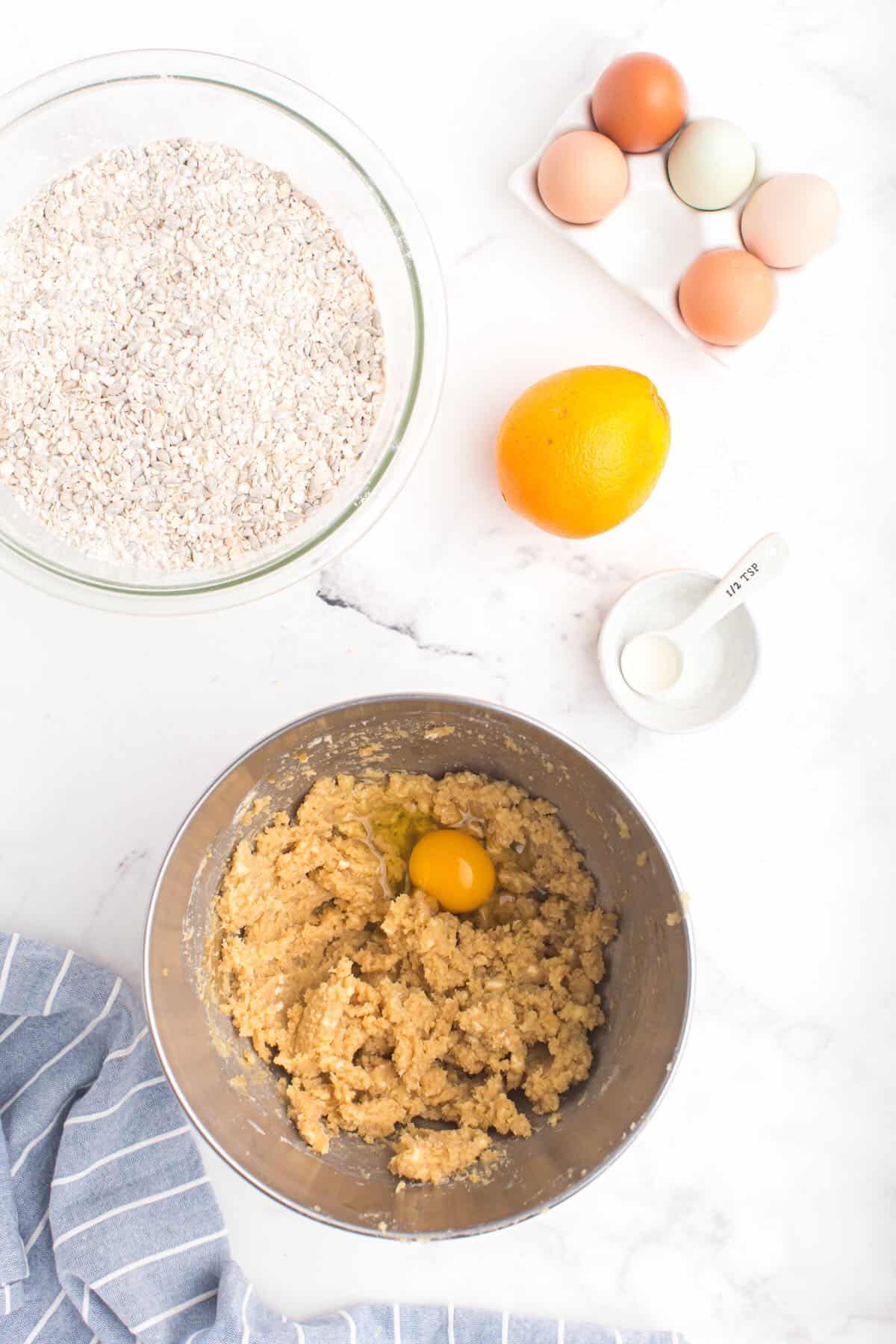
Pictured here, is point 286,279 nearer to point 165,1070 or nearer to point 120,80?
point 120,80

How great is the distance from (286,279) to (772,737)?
35.9 inches

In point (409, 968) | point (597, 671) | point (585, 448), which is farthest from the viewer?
point (597, 671)

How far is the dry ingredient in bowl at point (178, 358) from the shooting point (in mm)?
1319

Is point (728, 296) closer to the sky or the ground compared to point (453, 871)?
closer to the sky

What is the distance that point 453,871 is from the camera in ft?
4.30

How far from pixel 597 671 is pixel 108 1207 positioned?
0.97 metres

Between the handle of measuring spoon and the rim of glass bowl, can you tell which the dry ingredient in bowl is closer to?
the rim of glass bowl

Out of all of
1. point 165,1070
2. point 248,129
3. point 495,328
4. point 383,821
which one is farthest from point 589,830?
point 248,129

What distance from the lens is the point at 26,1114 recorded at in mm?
1393

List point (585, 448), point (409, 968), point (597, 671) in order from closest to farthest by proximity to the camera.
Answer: point (585, 448) → point (409, 968) → point (597, 671)

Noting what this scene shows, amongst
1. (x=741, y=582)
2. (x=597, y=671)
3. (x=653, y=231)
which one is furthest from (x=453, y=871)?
(x=653, y=231)

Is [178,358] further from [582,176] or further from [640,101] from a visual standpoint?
[640,101]

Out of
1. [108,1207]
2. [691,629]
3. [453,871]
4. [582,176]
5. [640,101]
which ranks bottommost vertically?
[108,1207]

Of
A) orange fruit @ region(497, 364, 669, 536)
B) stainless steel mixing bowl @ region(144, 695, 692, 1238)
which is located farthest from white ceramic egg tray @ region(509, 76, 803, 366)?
stainless steel mixing bowl @ region(144, 695, 692, 1238)
